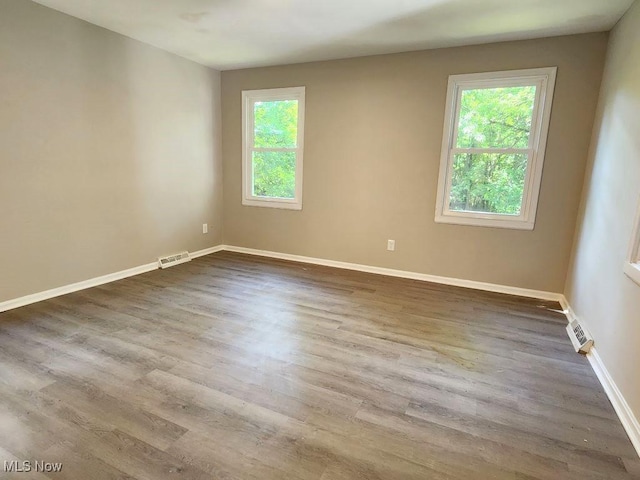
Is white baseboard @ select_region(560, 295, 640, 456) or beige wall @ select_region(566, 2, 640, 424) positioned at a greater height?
beige wall @ select_region(566, 2, 640, 424)

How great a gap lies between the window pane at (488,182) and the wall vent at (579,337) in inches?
48.1

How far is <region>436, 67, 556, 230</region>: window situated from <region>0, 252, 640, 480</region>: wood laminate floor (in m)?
1.06

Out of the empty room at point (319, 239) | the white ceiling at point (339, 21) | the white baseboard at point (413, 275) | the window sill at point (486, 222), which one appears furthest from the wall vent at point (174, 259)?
the window sill at point (486, 222)

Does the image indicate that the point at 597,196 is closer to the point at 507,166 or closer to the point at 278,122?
the point at 507,166

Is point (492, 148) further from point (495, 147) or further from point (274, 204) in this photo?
point (274, 204)

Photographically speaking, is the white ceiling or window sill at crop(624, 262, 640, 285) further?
the white ceiling

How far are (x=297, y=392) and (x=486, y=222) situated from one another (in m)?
2.73

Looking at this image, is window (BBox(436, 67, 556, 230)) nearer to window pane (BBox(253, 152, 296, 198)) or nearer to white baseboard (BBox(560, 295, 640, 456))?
white baseboard (BBox(560, 295, 640, 456))

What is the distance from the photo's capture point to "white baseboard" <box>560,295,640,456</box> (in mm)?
1639

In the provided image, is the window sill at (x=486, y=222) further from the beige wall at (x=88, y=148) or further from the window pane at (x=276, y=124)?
the beige wall at (x=88, y=148)

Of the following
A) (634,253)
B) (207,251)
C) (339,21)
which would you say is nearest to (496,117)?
(339,21)

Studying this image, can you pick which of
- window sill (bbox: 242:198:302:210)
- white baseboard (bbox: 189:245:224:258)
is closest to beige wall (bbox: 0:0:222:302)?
white baseboard (bbox: 189:245:224:258)

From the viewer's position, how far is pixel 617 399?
73.9 inches

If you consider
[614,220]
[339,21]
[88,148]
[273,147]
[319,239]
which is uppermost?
[339,21]
